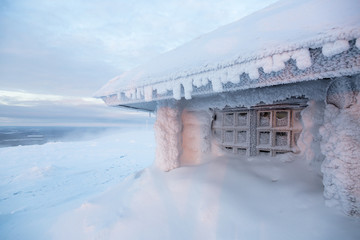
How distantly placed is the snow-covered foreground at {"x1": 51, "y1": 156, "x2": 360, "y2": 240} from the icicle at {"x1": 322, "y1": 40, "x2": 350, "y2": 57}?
5.46 feet

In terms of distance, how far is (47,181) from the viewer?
7164mm

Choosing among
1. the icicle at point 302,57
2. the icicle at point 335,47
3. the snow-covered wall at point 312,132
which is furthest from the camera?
the snow-covered wall at point 312,132

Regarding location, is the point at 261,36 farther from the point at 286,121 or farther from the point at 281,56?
the point at 286,121

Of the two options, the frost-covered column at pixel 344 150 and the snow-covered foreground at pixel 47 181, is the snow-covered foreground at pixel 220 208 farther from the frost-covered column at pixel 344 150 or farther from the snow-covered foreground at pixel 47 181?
the snow-covered foreground at pixel 47 181

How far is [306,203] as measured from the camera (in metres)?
2.09

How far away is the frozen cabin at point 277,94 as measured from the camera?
133cm

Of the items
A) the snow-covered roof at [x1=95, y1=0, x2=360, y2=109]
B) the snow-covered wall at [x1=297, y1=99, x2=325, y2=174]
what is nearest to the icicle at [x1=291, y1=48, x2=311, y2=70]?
the snow-covered roof at [x1=95, y1=0, x2=360, y2=109]

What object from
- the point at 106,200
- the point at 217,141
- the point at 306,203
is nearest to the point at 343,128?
the point at 306,203

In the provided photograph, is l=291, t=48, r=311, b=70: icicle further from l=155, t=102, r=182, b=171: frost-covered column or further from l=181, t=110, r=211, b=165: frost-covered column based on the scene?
l=155, t=102, r=182, b=171: frost-covered column

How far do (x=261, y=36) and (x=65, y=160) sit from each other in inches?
477

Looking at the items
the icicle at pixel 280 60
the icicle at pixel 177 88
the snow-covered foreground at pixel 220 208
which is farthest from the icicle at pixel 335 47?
the snow-covered foreground at pixel 220 208

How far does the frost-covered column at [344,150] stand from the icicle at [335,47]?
3.26ft

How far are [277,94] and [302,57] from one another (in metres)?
1.32

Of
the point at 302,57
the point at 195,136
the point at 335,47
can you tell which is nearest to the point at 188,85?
the point at 302,57
